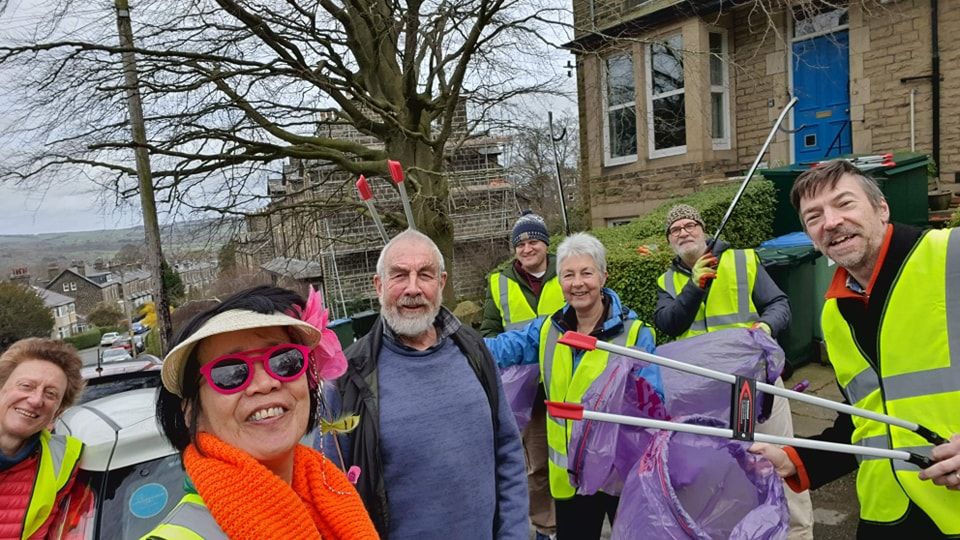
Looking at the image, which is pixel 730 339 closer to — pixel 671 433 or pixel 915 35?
pixel 671 433

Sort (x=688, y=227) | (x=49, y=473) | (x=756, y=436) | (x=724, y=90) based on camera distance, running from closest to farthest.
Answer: (x=756, y=436) → (x=49, y=473) → (x=688, y=227) → (x=724, y=90)

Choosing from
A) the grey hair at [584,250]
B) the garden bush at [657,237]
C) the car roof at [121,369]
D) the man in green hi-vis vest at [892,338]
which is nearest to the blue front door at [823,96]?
the garden bush at [657,237]

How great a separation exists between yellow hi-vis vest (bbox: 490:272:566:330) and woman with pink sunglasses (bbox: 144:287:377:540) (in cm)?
237

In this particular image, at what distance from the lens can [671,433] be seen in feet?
7.54

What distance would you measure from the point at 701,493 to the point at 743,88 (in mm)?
10062

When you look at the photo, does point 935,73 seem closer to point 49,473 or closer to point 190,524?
point 190,524

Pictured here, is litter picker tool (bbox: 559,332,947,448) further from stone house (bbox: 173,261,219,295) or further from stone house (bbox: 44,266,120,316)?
stone house (bbox: 44,266,120,316)

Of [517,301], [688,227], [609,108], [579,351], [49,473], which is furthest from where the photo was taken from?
[609,108]

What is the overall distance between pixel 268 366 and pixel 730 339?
7.13ft

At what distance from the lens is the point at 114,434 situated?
235cm

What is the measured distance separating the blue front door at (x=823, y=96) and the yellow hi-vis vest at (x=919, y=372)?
8669 mm

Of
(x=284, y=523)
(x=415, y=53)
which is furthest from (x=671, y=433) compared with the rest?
(x=415, y=53)

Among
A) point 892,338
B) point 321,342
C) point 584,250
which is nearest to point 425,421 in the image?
point 321,342

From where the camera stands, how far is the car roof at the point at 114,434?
2.28 metres
